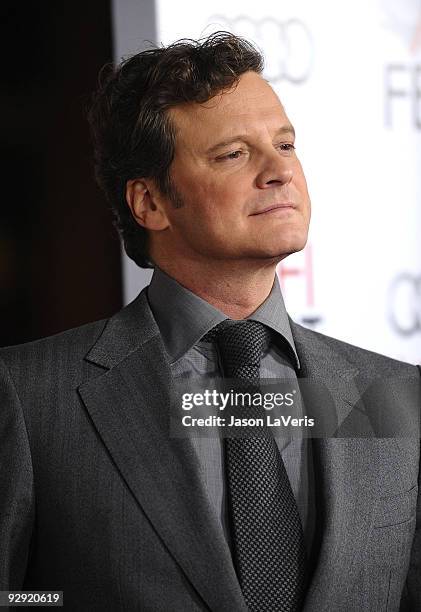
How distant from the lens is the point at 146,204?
5.64ft

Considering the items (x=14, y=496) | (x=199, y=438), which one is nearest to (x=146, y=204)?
(x=199, y=438)

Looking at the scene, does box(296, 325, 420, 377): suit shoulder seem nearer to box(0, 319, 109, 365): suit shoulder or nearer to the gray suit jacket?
the gray suit jacket

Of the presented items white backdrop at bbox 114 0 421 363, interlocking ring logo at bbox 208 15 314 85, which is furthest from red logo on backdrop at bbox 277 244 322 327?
interlocking ring logo at bbox 208 15 314 85

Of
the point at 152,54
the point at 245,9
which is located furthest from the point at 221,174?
the point at 245,9

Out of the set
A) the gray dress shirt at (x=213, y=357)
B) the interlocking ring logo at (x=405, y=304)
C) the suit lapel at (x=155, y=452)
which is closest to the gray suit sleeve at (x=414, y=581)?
the gray dress shirt at (x=213, y=357)

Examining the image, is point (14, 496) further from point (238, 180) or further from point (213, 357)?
point (238, 180)

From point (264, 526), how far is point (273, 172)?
570 millimetres

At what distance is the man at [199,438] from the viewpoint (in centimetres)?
143

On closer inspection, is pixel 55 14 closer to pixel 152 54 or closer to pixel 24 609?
pixel 152 54

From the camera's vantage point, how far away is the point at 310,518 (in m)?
1.51

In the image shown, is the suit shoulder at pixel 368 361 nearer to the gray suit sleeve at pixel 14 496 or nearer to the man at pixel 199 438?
the man at pixel 199 438

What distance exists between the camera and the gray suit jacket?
1409 mm

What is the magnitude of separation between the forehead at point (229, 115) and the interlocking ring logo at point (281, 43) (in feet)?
3.02

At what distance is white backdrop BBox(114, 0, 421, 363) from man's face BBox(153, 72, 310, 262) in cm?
90
